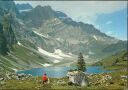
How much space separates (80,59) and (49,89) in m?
92.1

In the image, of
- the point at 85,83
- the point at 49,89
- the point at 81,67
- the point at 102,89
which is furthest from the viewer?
the point at 81,67

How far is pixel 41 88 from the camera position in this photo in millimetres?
63438

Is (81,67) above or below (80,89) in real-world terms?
below

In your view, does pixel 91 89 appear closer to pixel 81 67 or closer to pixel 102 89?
pixel 102 89

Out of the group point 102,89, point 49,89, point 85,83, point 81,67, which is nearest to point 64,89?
point 49,89

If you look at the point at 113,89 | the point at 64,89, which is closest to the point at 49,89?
the point at 64,89

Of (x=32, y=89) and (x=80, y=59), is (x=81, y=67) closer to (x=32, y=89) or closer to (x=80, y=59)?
(x=80, y=59)

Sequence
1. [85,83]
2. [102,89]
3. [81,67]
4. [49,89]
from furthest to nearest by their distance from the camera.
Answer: [81,67], [85,83], [102,89], [49,89]

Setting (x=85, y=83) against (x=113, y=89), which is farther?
(x=85, y=83)

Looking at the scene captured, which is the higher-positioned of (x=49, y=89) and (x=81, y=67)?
(x=49, y=89)

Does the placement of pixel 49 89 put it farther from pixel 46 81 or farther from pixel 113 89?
pixel 113 89

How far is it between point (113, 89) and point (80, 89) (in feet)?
22.9

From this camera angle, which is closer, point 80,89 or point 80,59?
point 80,89

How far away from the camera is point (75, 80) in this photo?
73.5 m
